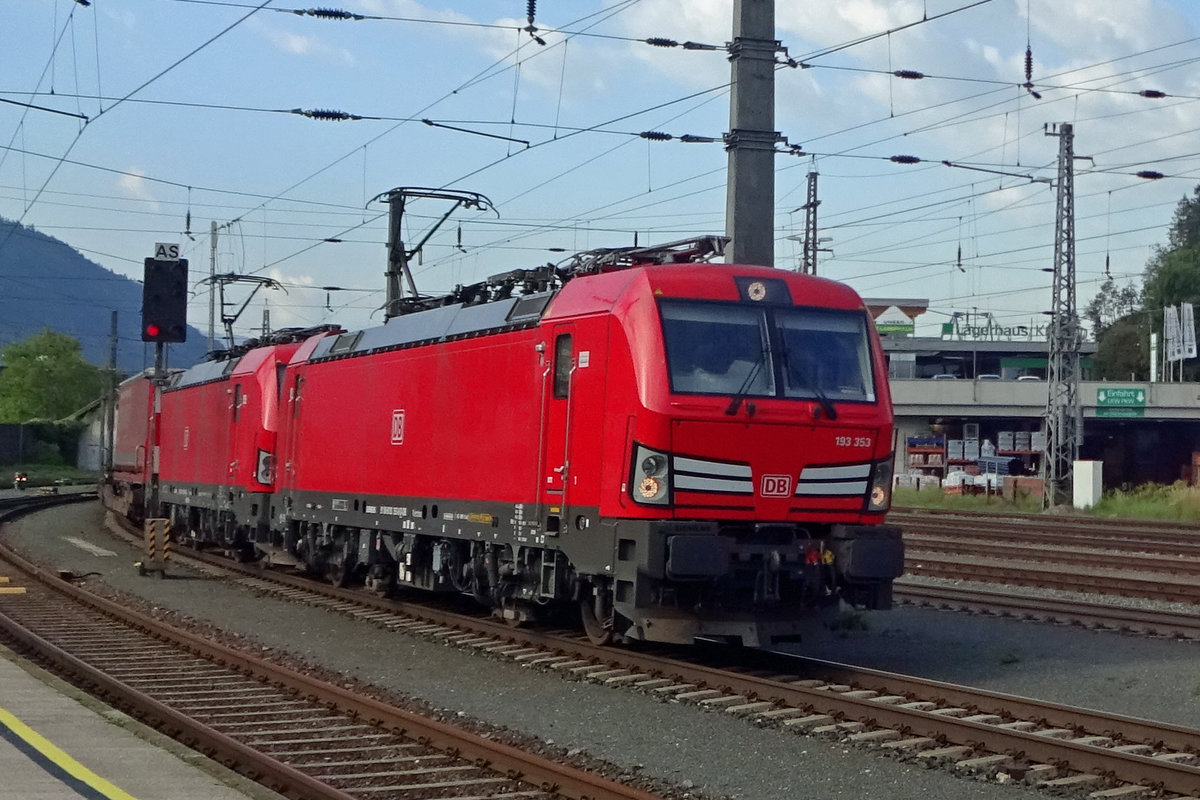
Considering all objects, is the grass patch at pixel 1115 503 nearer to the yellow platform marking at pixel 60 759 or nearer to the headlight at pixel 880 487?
the headlight at pixel 880 487

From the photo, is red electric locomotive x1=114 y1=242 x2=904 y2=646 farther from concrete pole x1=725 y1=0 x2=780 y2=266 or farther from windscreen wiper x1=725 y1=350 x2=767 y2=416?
concrete pole x1=725 y1=0 x2=780 y2=266

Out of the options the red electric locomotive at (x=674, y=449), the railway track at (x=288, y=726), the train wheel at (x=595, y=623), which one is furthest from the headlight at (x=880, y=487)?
the railway track at (x=288, y=726)

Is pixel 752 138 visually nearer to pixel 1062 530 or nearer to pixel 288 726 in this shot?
pixel 288 726

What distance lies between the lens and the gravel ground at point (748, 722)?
8.58 metres

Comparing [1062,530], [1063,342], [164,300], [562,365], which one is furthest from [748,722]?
[1063,342]

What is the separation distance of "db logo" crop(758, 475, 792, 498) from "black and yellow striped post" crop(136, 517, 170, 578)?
12.8 meters

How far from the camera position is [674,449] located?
11.8 m

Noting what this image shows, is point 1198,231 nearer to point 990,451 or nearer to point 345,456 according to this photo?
point 990,451

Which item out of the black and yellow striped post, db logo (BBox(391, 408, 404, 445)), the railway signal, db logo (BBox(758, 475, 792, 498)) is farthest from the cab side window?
the black and yellow striped post

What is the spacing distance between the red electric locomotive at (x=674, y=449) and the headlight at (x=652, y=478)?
0.06ft

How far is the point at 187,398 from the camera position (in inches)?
1177

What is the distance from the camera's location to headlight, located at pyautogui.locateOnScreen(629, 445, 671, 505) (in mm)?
11828

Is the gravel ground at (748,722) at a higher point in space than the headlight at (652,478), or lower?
lower

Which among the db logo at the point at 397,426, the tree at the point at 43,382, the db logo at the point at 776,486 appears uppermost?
the tree at the point at 43,382
